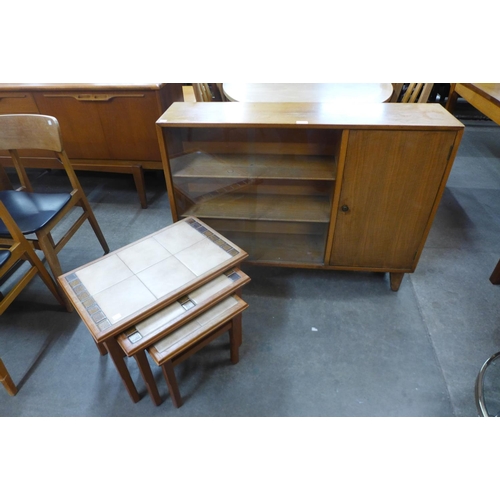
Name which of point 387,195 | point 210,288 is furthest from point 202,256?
point 387,195

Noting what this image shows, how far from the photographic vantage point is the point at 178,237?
1394 millimetres

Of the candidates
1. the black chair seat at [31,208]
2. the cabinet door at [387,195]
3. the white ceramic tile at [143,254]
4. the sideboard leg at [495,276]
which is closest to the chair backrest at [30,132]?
the black chair seat at [31,208]

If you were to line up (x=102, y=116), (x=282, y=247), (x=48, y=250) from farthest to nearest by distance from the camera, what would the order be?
1. (x=102, y=116)
2. (x=282, y=247)
3. (x=48, y=250)

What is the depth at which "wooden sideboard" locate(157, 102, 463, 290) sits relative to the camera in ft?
4.19

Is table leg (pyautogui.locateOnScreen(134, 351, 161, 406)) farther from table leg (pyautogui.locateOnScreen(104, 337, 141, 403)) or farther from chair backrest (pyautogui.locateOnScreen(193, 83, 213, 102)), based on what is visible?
chair backrest (pyautogui.locateOnScreen(193, 83, 213, 102))

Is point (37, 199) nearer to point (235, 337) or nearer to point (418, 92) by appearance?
point (235, 337)

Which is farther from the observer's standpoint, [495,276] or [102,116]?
[102,116]

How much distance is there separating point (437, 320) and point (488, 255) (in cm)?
72

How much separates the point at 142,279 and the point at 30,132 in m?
1.04

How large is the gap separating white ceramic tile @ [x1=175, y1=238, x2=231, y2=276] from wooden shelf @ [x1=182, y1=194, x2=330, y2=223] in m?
0.38

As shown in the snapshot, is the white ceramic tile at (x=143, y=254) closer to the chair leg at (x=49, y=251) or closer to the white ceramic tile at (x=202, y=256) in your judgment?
the white ceramic tile at (x=202, y=256)

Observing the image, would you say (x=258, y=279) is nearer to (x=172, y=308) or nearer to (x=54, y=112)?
(x=172, y=308)

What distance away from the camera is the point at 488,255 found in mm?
1972

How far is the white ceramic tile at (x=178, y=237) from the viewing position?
4.42ft
